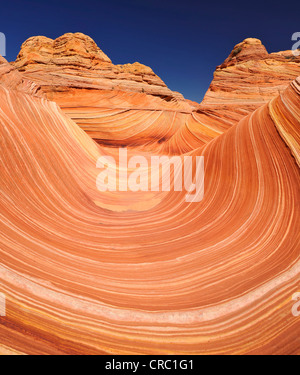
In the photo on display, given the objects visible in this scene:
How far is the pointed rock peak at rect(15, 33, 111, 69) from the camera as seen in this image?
10828 mm

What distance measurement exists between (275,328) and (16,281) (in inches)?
73.4

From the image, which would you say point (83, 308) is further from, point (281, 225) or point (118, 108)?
point (118, 108)

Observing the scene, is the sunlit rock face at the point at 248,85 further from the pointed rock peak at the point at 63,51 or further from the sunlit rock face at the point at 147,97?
the pointed rock peak at the point at 63,51

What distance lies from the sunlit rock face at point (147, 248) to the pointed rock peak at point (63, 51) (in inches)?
297

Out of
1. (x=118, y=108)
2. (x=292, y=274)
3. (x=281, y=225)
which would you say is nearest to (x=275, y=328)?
(x=292, y=274)

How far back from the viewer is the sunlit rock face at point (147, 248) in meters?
1.40

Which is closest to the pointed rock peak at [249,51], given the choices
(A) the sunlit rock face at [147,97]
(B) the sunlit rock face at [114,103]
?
(A) the sunlit rock face at [147,97]

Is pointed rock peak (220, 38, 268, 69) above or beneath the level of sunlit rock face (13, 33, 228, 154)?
above

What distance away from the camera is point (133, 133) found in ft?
30.8

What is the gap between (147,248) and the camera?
2.41 metres

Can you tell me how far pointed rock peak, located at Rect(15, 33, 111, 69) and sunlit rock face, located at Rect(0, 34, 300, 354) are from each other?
24.7 ft

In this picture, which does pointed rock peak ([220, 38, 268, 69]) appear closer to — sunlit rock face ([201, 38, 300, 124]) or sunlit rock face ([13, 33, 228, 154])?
sunlit rock face ([201, 38, 300, 124])

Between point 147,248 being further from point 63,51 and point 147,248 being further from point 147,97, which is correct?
point 63,51

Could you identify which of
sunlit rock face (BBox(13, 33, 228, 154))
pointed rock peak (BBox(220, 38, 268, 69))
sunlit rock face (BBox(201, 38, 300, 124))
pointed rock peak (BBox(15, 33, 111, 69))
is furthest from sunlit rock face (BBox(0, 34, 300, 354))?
pointed rock peak (BBox(220, 38, 268, 69))
